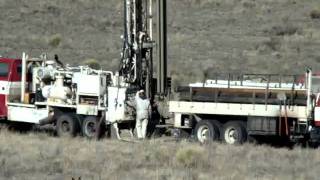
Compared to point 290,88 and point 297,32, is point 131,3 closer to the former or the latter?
point 290,88

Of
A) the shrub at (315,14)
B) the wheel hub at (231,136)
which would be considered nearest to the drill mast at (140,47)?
the wheel hub at (231,136)

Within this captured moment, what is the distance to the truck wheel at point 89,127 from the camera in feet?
77.7

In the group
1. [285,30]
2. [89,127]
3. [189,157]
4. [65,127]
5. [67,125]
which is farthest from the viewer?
[285,30]

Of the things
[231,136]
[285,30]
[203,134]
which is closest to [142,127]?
[203,134]

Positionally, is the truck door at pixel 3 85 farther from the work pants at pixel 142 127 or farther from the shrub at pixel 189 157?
the shrub at pixel 189 157

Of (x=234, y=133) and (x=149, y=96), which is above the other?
(x=149, y=96)

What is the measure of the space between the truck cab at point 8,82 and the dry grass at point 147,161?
12.2ft

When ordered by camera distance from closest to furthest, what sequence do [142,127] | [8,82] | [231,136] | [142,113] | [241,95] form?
[241,95] → [231,136] → [142,113] → [142,127] → [8,82]

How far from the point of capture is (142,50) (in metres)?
23.7

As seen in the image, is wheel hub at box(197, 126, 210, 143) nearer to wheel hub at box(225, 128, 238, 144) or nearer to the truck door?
wheel hub at box(225, 128, 238, 144)

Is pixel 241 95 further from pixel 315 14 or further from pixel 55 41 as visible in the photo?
pixel 315 14

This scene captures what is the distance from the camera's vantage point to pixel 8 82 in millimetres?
25141

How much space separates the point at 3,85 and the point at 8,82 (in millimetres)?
237

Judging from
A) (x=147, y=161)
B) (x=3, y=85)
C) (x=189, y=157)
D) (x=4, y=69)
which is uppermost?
(x=4, y=69)
